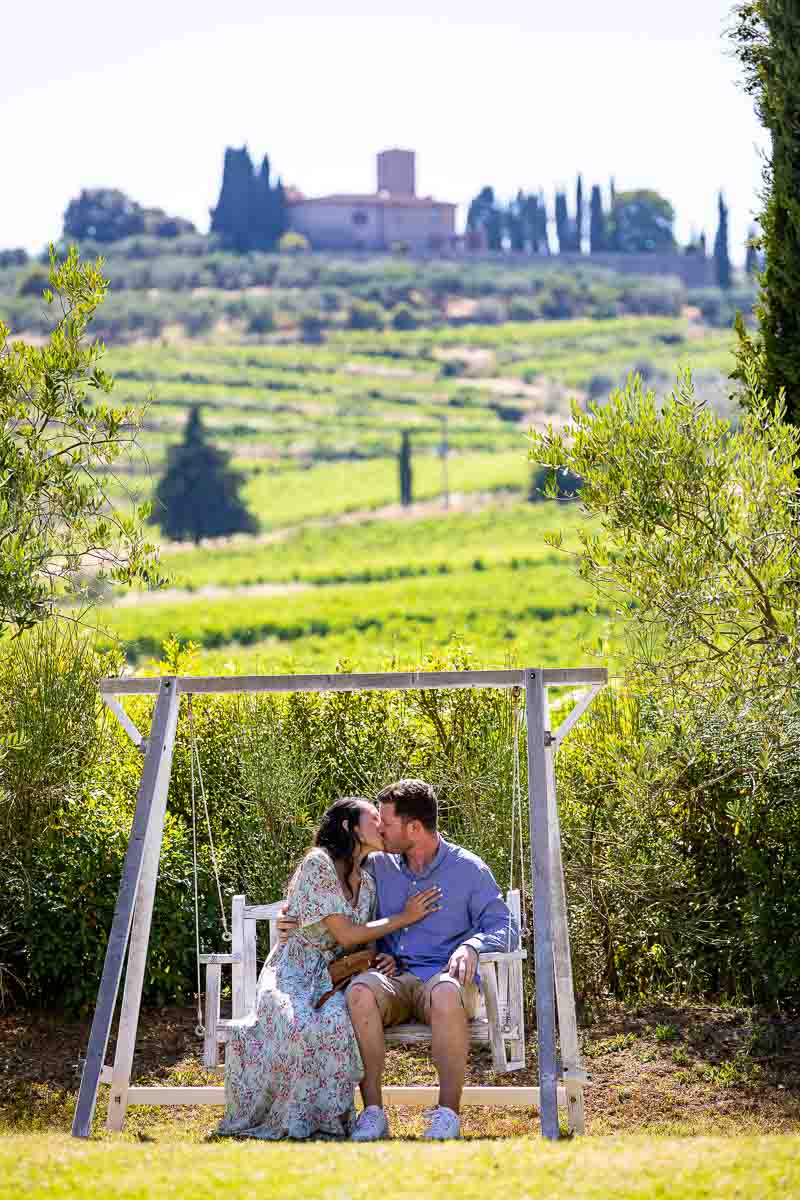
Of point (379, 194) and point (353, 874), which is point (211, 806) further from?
point (379, 194)

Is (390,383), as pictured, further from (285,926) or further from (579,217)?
(285,926)

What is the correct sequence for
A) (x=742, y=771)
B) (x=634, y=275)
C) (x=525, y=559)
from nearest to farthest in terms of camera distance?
(x=742, y=771)
(x=525, y=559)
(x=634, y=275)

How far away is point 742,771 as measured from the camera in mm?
6309

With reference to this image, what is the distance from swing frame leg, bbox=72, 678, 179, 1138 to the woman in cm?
40

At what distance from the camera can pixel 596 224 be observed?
373 ft

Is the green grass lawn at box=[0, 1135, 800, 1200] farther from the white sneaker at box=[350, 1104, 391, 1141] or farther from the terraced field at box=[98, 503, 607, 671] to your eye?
the terraced field at box=[98, 503, 607, 671]

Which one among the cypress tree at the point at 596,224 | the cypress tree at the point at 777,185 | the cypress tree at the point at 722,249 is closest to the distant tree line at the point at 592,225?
the cypress tree at the point at 596,224

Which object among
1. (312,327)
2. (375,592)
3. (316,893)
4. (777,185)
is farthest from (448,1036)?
(312,327)

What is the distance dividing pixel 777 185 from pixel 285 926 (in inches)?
158

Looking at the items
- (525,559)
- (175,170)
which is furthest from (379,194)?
(525,559)

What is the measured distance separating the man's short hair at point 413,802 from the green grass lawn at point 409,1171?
3.23 feet

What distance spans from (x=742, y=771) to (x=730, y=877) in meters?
0.59

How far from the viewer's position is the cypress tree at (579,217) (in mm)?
113250

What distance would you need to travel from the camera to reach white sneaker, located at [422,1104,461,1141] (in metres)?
4.60
